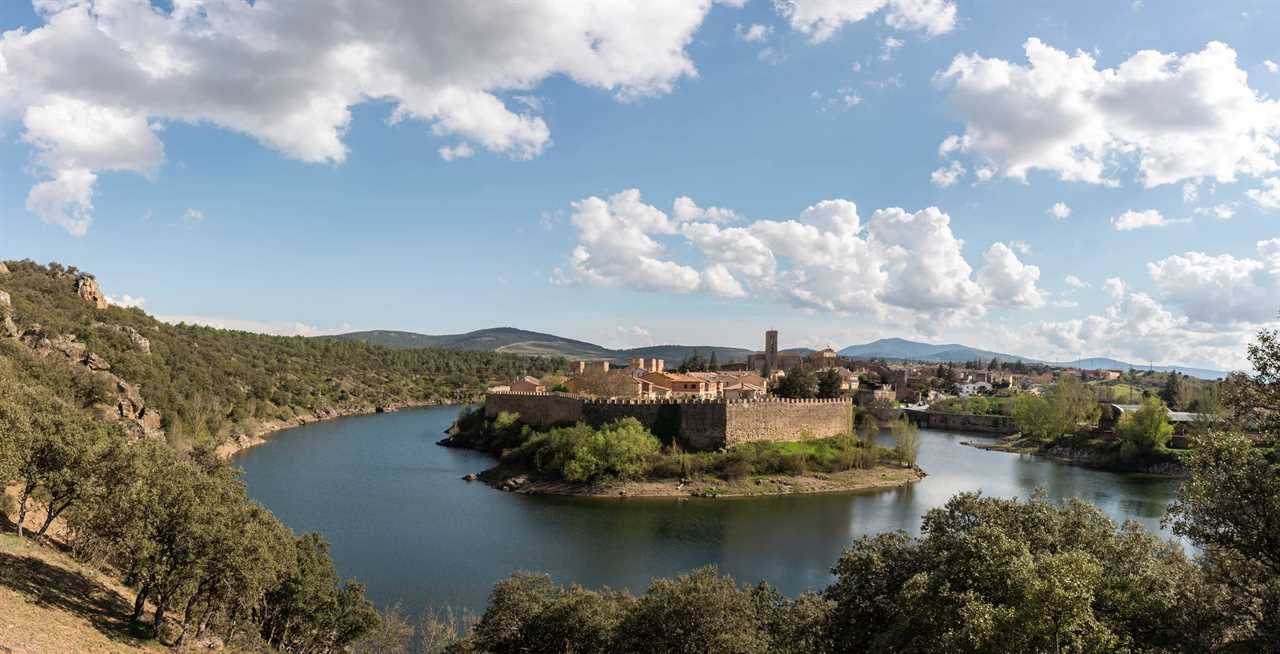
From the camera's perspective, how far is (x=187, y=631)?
14.3 m

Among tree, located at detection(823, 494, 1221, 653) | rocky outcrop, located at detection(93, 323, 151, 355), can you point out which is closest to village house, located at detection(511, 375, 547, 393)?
rocky outcrop, located at detection(93, 323, 151, 355)

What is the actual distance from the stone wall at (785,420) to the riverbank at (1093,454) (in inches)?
806

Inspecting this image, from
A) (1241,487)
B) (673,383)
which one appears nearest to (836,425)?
(673,383)

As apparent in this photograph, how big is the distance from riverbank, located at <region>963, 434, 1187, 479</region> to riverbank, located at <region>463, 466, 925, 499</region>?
2236cm

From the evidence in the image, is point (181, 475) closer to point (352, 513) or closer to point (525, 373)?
point (352, 513)

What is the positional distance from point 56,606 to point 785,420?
38818 millimetres

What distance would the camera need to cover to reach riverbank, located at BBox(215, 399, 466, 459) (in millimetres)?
49881

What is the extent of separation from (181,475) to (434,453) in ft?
126

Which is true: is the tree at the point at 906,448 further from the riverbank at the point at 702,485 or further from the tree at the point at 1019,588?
the tree at the point at 1019,588

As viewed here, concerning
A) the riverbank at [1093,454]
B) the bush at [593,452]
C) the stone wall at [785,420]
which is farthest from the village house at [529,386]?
the riverbank at [1093,454]

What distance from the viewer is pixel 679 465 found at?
3922 cm

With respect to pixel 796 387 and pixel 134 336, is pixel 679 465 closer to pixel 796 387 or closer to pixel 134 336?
pixel 796 387

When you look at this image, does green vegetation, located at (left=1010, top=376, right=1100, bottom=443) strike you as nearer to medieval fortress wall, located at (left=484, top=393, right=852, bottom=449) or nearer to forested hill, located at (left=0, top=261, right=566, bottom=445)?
medieval fortress wall, located at (left=484, top=393, right=852, bottom=449)

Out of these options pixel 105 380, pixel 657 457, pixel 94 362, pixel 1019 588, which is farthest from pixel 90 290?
pixel 1019 588
